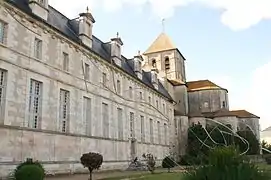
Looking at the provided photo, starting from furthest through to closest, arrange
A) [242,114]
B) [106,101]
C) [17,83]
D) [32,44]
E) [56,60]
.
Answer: [242,114] → [106,101] → [56,60] → [32,44] → [17,83]

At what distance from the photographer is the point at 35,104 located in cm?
2000

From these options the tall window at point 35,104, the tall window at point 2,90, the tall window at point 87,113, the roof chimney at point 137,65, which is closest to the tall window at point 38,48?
the tall window at point 35,104

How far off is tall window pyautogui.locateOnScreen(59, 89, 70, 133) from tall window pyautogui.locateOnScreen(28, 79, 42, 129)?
7.50ft

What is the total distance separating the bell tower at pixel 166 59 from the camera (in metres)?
61.9

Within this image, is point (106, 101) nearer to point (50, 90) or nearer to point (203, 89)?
point (50, 90)

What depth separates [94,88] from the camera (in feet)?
87.6

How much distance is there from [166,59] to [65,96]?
42.1 meters

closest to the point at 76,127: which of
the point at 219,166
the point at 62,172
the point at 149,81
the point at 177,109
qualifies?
the point at 62,172

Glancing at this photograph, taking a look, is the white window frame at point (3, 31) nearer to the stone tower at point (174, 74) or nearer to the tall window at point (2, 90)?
the tall window at point (2, 90)

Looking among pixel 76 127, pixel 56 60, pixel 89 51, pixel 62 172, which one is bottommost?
pixel 62 172

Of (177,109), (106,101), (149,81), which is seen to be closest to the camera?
(106,101)

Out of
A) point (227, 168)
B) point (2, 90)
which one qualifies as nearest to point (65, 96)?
point (2, 90)

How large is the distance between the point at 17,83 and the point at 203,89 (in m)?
49.3

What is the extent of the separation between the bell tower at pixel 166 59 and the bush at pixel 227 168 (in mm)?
54332
